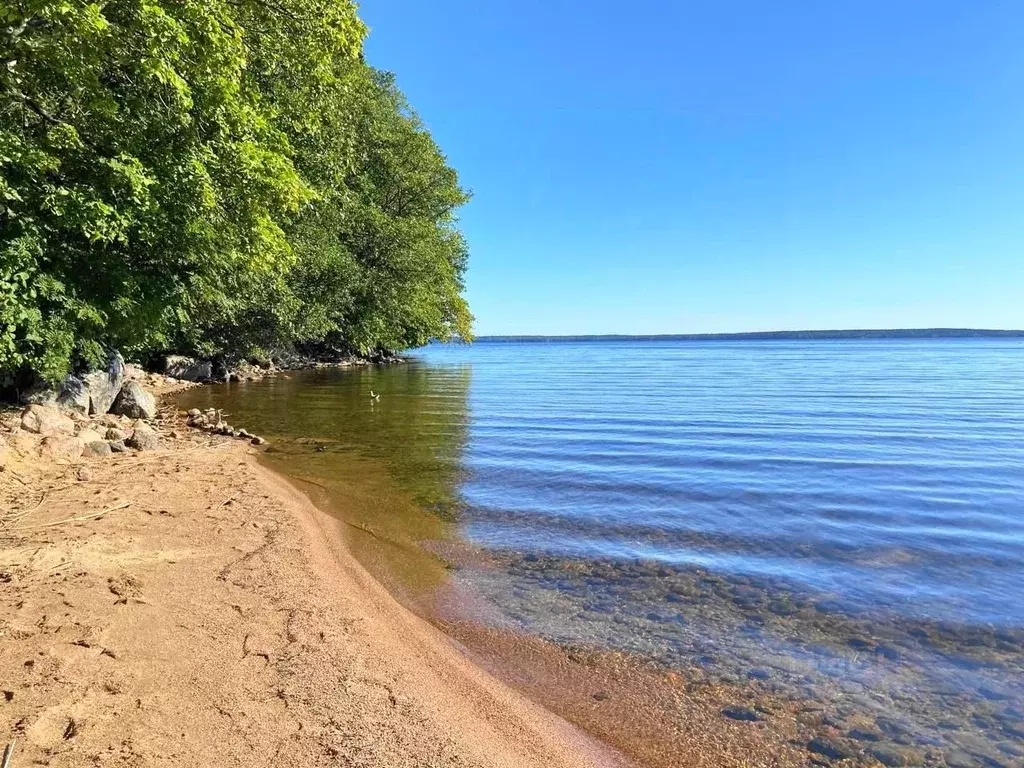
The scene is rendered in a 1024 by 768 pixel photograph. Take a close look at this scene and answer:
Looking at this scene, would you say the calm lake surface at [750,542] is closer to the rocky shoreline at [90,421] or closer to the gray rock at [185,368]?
the rocky shoreline at [90,421]

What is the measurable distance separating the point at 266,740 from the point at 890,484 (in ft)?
33.3

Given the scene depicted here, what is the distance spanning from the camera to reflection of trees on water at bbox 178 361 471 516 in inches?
409

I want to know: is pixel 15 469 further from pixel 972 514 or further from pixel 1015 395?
pixel 1015 395

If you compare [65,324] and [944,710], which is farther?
[65,324]

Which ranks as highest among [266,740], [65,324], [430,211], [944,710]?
[430,211]

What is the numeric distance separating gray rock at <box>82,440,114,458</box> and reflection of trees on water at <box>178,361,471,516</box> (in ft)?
9.83

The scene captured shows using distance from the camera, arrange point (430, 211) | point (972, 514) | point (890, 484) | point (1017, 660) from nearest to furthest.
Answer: point (1017, 660)
point (972, 514)
point (890, 484)
point (430, 211)

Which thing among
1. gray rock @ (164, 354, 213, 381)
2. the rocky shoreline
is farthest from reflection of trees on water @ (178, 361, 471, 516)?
gray rock @ (164, 354, 213, 381)

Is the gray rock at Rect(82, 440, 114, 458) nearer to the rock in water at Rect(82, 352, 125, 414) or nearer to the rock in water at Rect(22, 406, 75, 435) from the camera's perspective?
the rock in water at Rect(22, 406, 75, 435)

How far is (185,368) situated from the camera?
Answer: 2589cm

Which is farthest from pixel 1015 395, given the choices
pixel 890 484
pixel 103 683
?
pixel 103 683

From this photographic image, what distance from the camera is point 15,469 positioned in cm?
740

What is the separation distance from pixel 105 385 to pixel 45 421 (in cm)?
323

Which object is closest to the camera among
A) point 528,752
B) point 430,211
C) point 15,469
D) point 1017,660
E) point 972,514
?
point 528,752
